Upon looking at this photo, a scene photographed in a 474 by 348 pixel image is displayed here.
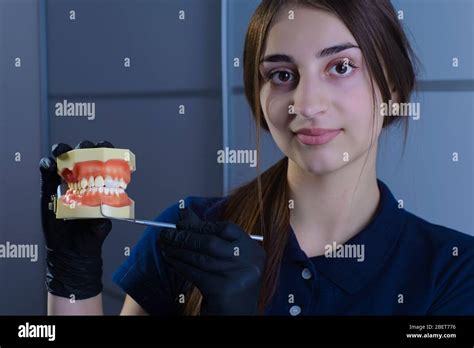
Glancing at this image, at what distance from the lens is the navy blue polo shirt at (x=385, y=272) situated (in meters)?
0.90

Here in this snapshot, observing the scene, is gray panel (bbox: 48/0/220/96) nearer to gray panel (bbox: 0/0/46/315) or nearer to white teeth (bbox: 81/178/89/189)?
gray panel (bbox: 0/0/46/315)

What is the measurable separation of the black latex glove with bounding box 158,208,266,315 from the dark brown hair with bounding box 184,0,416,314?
0.10 ft

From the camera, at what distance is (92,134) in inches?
37.5

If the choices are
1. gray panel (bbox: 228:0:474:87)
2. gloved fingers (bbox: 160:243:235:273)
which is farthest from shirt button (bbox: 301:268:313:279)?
gray panel (bbox: 228:0:474:87)

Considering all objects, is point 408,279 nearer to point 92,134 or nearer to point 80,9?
point 92,134

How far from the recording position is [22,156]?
0.97 metres

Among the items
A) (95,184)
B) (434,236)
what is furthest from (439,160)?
(95,184)

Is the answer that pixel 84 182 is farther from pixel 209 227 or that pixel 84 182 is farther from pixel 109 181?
pixel 209 227

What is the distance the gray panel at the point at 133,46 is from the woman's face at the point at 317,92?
11 centimetres

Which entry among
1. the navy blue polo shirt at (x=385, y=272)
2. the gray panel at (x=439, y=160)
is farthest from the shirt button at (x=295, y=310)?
the gray panel at (x=439, y=160)

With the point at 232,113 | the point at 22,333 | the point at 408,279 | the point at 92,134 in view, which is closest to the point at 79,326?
the point at 22,333

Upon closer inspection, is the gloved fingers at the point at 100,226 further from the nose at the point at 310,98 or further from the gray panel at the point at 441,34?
the gray panel at the point at 441,34

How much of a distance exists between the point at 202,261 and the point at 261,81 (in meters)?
0.30

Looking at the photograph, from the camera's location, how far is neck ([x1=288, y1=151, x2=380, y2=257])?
0.93 meters
